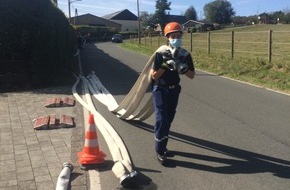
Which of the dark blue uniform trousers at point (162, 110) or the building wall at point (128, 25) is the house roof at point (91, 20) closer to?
A: the building wall at point (128, 25)

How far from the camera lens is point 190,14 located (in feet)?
485

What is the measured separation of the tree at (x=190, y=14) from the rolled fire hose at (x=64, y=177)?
143 metres

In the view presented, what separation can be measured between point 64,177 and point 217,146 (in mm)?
2774

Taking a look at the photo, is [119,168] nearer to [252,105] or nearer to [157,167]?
[157,167]

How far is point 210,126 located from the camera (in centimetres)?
872

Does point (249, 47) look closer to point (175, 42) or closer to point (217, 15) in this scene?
point (175, 42)

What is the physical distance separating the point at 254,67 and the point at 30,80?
877 cm

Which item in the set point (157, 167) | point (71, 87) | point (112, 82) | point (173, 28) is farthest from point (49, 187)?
point (112, 82)

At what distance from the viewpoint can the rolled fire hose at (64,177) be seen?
5266mm

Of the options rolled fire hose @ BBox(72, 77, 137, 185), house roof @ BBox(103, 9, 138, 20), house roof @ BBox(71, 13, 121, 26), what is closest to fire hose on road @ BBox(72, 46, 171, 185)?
rolled fire hose @ BBox(72, 77, 137, 185)

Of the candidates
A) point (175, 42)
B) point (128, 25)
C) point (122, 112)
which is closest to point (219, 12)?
point (128, 25)

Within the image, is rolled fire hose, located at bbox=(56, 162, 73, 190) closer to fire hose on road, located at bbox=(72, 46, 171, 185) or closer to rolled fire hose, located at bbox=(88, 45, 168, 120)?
fire hose on road, located at bbox=(72, 46, 171, 185)

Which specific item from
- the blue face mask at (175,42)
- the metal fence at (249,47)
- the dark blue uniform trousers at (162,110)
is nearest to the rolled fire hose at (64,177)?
the dark blue uniform trousers at (162,110)

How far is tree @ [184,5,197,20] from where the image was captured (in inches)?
5773
